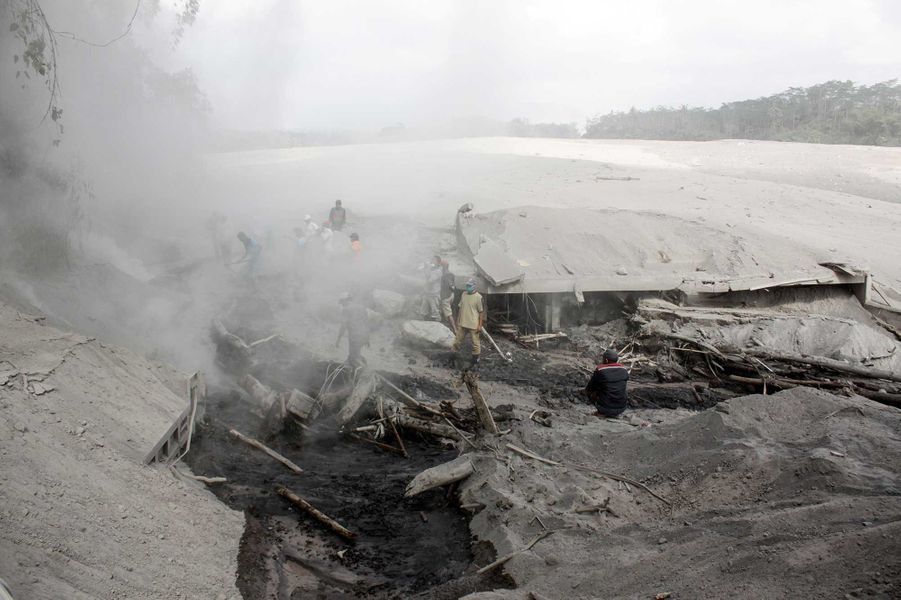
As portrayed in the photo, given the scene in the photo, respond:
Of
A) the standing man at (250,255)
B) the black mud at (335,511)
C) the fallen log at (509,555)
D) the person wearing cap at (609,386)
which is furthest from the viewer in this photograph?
the standing man at (250,255)

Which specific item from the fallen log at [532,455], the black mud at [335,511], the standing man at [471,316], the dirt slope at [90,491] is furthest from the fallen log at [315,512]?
the standing man at [471,316]

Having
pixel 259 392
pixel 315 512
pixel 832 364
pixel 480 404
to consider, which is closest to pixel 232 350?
pixel 259 392

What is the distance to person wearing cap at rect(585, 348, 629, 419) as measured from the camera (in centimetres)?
705

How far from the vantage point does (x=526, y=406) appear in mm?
8719

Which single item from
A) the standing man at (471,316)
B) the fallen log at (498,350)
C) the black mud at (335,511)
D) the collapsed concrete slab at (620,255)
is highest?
the collapsed concrete slab at (620,255)

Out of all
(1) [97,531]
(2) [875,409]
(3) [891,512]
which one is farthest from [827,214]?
(1) [97,531]

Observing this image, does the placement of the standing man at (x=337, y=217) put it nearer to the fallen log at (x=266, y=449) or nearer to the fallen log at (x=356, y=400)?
the fallen log at (x=356, y=400)

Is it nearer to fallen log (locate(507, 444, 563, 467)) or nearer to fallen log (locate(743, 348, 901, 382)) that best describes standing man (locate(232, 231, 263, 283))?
fallen log (locate(507, 444, 563, 467))

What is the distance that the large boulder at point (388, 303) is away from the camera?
11438 mm

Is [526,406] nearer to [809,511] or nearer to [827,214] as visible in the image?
[809,511]

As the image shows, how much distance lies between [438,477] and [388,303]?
5778mm

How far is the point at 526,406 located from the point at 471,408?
1052 millimetres

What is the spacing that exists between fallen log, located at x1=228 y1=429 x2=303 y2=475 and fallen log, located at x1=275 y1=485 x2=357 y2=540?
0.43 m

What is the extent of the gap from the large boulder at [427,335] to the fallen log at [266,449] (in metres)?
4.02
